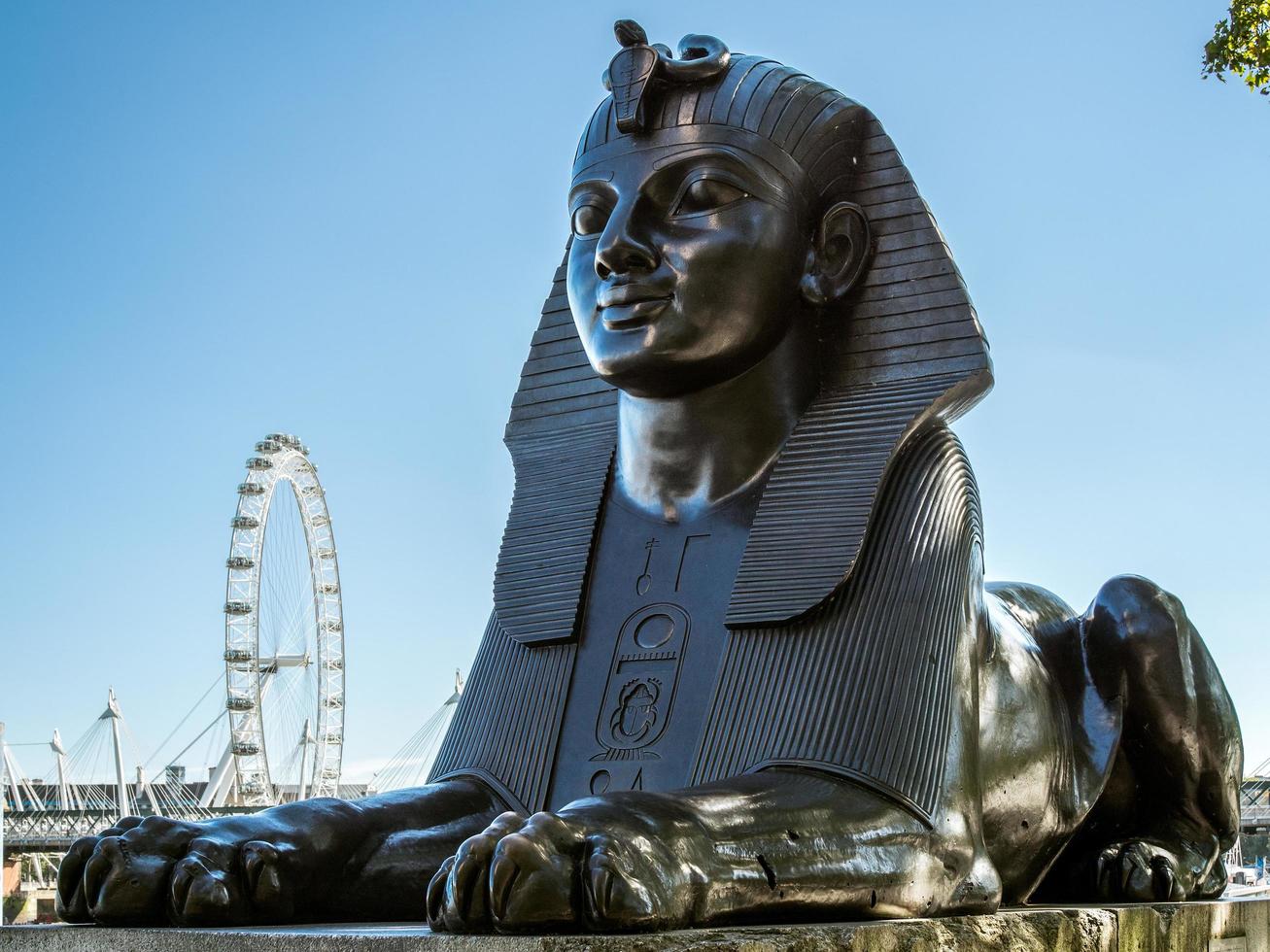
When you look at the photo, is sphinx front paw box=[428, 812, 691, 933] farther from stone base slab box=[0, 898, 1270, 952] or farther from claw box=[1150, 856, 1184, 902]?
claw box=[1150, 856, 1184, 902]

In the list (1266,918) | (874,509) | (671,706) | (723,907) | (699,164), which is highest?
(699,164)

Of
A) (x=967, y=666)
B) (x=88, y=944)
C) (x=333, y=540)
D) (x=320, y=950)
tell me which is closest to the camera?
(x=320, y=950)

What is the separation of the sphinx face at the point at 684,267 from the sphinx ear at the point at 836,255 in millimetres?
109

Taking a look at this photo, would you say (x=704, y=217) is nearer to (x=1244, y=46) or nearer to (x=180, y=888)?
(x=180, y=888)

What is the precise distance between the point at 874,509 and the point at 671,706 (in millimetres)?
707

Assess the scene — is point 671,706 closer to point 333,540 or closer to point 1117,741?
point 1117,741

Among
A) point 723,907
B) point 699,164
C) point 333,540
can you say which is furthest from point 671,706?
point 333,540

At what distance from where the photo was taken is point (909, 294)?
14.3ft

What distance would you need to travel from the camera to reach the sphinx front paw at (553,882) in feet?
8.63

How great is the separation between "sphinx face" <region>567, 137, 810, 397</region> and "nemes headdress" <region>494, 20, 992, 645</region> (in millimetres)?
87

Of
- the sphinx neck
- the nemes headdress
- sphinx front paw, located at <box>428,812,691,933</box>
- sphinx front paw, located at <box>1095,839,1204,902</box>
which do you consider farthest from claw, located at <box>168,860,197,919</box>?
sphinx front paw, located at <box>1095,839,1204,902</box>

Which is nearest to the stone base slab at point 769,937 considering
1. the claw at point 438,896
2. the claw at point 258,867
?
the claw at point 438,896

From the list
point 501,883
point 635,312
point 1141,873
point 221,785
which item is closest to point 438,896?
point 501,883

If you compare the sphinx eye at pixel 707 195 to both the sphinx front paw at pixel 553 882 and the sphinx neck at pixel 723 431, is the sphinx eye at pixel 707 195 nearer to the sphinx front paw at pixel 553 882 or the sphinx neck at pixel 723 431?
the sphinx neck at pixel 723 431
